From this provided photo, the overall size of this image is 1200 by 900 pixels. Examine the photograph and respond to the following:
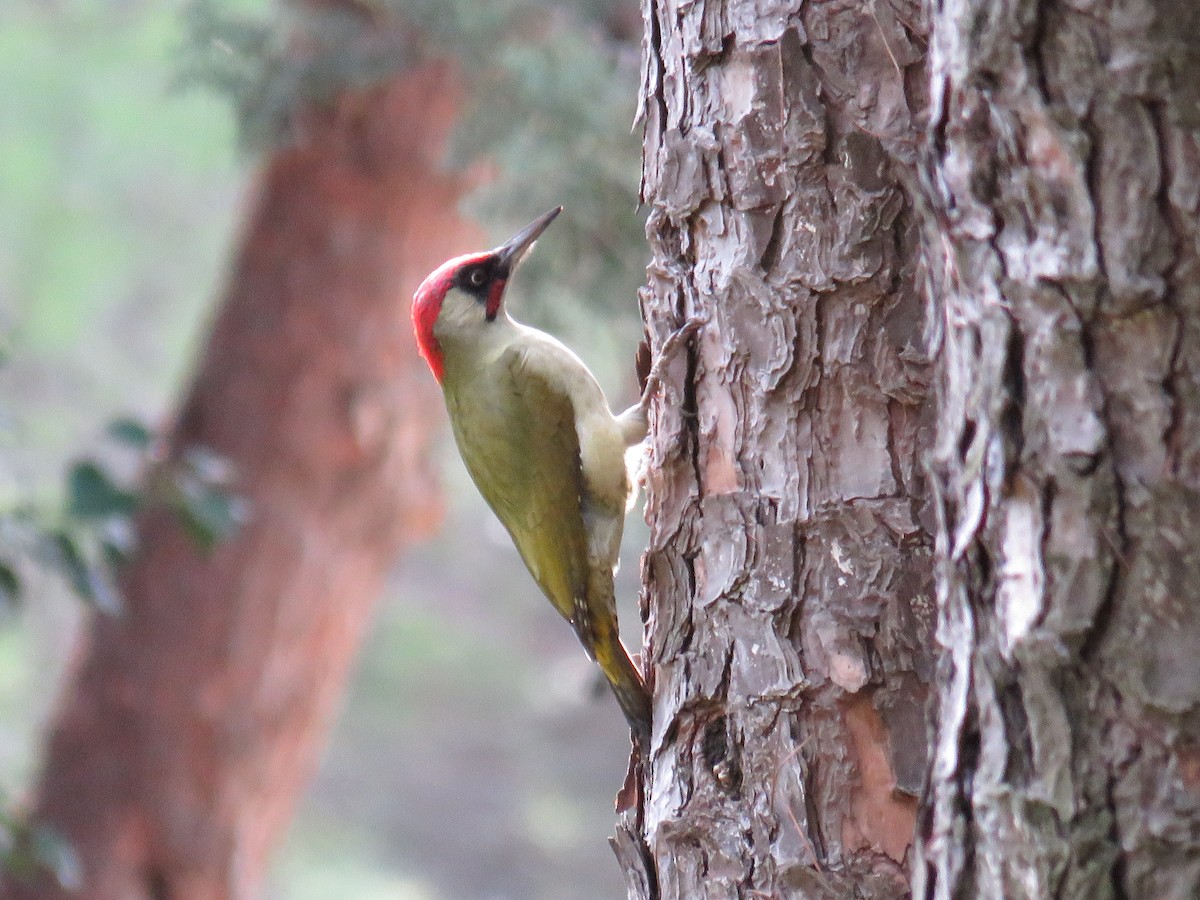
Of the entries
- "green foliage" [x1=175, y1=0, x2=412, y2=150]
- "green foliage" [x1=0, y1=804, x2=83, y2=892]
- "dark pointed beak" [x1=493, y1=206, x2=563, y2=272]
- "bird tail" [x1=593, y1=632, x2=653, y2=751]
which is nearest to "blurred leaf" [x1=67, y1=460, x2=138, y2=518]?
"green foliage" [x1=0, y1=804, x2=83, y2=892]

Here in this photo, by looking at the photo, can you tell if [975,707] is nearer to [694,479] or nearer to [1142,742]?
[1142,742]

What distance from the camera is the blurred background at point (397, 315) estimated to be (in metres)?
3.90

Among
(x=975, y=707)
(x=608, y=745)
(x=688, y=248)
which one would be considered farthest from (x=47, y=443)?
(x=975, y=707)

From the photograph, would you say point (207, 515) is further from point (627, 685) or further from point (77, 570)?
point (627, 685)

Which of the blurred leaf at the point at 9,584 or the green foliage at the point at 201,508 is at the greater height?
the green foliage at the point at 201,508

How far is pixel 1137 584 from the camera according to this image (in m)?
1.25

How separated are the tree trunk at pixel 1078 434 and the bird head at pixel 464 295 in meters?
1.94

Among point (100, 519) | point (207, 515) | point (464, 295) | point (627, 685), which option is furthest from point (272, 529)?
point (627, 685)

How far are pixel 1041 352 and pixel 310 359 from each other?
388cm

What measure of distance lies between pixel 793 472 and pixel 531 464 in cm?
129

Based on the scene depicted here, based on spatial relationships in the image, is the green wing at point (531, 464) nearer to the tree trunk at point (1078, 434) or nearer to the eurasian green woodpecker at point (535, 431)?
the eurasian green woodpecker at point (535, 431)

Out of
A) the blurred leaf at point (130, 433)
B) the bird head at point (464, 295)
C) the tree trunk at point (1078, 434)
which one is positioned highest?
the bird head at point (464, 295)

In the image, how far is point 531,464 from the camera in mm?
3023

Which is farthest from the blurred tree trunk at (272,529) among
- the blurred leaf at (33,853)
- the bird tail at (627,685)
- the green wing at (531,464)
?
the bird tail at (627,685)
